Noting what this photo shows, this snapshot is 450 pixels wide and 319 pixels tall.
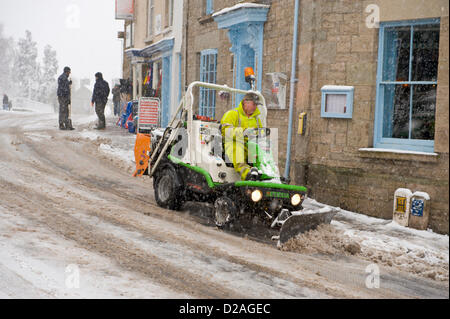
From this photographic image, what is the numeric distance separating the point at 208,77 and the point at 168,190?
25.4 feet

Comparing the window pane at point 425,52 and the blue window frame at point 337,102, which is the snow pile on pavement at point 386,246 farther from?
the window pane at point 425,52

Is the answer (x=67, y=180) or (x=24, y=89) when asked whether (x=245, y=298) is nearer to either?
(x=67, y=180)

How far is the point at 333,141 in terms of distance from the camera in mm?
9141

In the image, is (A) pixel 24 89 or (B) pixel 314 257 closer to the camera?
(B) pixel 314 257

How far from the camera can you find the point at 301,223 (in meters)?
6.36

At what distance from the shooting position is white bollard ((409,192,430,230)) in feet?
25.2

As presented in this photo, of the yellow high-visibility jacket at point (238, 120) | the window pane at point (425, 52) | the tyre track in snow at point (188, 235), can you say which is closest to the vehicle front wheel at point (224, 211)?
the tyre track in snow at point (188, 235)

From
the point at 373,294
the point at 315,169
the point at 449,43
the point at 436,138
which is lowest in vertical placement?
the point at 373,294

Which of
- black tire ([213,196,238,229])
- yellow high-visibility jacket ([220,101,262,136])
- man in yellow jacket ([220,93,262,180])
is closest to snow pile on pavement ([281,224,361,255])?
black tire ([213,196,238,229])

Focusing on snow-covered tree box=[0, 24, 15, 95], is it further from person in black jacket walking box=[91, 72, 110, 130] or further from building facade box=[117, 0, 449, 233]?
building facade box=[117, 0, 449, 233]

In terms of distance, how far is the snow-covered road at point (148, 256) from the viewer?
458cm

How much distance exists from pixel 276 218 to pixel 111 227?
6.86 feet

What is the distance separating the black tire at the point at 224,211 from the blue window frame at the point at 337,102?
125 inches
